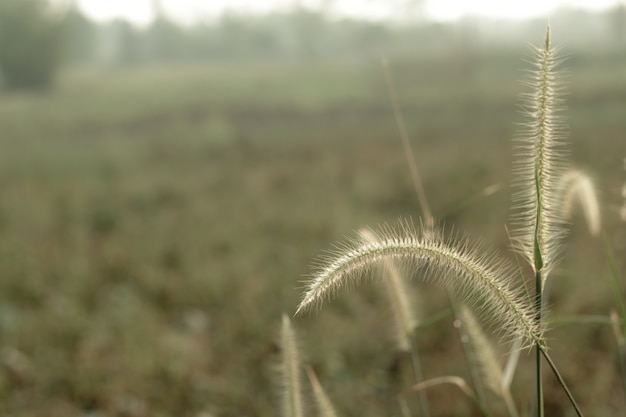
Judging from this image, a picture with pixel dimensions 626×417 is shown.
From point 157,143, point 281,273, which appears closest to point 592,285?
point 281,273

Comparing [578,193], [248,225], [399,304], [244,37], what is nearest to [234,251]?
[248,225]

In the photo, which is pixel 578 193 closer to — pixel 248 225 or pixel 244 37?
pixel 248 225

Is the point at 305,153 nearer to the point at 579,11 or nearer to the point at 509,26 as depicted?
the point at 579,11

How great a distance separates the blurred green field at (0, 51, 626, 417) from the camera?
15.1 ft

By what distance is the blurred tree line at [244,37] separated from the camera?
83.6 feet

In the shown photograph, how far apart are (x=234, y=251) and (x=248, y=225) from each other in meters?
0.90

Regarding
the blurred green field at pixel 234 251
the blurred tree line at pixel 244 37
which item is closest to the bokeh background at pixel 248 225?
the blurred green field at pixel 234 251

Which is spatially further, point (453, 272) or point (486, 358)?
point (486, 358)

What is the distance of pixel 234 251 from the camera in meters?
7.61

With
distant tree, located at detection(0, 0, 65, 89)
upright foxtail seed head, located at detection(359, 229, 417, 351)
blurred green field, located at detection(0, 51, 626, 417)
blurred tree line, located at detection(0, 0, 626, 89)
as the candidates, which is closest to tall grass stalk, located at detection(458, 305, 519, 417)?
upright foxtail seed head, located at detection(359, 229, 417, 351)

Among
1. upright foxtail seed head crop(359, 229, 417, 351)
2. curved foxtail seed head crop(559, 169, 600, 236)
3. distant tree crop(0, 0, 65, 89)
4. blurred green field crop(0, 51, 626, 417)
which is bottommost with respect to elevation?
upright foxtail seed head crop(359, 229, 417, 351)

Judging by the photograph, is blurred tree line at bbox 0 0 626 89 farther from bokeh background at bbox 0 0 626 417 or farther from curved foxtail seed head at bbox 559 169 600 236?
curved foxtail seed head at bbox 559 169 600 236

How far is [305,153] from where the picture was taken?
13.6m

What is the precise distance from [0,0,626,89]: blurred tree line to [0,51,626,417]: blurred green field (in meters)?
8.31
